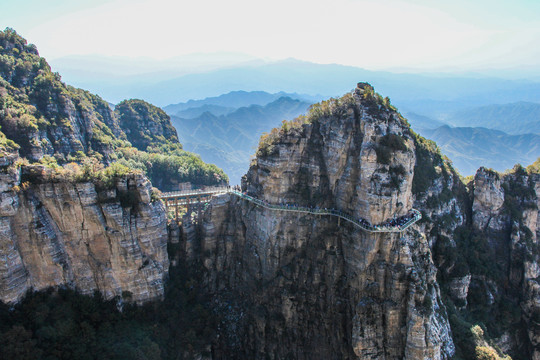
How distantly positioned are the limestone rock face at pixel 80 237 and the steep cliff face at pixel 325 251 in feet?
30.9

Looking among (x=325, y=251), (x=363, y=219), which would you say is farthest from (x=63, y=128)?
(x=363, y=219)

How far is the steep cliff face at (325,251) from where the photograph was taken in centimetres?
3422

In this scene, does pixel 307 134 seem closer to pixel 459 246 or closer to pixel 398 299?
pixel 398 299

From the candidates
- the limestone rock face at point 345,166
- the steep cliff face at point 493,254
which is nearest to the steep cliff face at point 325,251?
the limestone rock face at point 345,166

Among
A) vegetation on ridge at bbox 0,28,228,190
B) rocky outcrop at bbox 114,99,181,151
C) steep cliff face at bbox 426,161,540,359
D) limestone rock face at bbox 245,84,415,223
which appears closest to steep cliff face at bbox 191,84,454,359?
limestone rock face at bbox 245,84,415,223

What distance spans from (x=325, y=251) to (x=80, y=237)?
25079 mm

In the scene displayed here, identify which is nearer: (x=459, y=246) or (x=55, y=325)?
(x=55, y=325)

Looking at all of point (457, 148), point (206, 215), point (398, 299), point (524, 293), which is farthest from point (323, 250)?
point (457, 148)

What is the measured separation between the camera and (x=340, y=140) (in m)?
39.4

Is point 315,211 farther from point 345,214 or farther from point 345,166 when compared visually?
point 345,166

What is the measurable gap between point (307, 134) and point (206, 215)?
16221 millimetres

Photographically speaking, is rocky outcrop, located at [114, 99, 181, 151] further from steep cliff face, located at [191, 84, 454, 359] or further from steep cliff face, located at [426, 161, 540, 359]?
steep cliff face, located at [426, 161, 540, 359]

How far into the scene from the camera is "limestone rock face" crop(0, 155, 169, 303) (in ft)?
100

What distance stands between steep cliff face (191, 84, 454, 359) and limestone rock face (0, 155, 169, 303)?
371 inches
